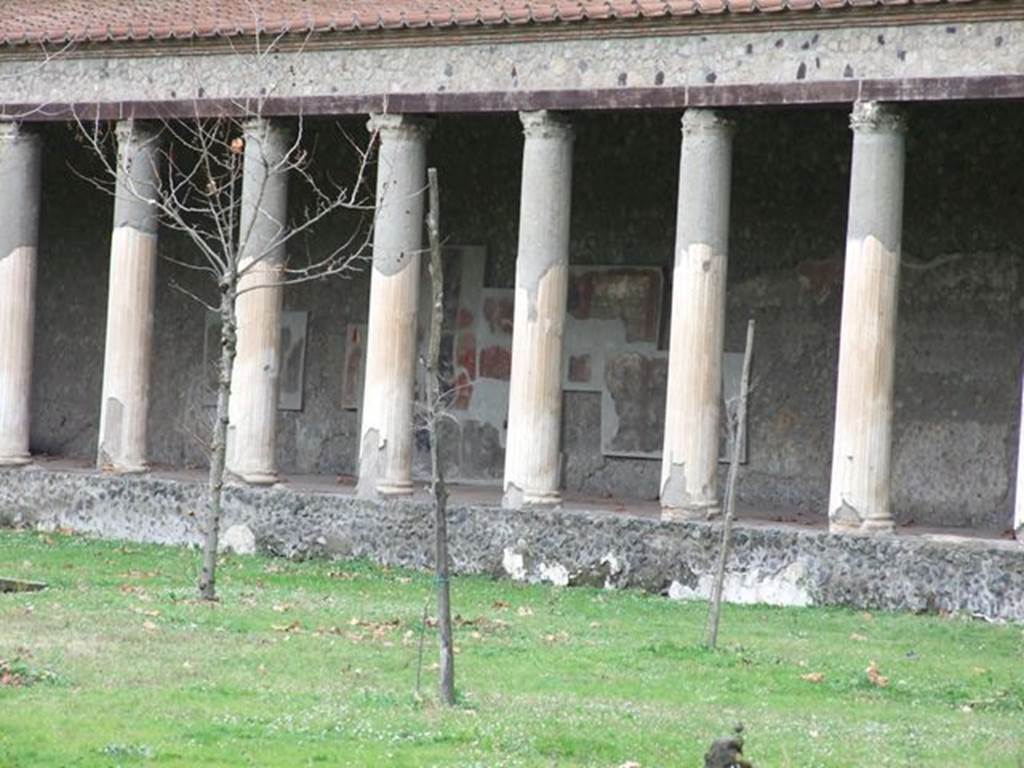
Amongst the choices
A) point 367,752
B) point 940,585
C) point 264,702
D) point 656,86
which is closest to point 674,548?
point 940,585

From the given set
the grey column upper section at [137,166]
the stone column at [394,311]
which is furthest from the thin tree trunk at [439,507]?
the grey column upper section at [137,166]

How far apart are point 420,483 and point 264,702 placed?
1338 centimetres

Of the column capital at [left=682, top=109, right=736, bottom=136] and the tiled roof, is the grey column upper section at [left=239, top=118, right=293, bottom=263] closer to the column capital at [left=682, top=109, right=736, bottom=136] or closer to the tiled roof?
the tiled roof

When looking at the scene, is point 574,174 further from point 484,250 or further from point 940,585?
point 940,585

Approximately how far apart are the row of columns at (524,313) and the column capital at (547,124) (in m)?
0.02

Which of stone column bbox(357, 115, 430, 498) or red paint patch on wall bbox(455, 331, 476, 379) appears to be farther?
red paint patch on wall bbox(455, 331, 476, 379)

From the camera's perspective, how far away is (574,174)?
25.2 meters

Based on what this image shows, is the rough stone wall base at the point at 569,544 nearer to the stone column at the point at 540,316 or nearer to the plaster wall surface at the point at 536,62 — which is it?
the stone column at the point at 540,316

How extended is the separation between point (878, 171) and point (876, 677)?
244 inches

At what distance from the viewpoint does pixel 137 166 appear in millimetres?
23562

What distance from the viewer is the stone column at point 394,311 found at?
21.9 meters

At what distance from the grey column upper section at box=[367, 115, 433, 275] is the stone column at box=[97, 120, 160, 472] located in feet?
9.67

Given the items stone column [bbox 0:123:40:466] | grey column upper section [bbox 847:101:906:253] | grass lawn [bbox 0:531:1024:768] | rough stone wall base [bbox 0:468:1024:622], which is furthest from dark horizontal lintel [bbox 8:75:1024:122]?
grass lawn [bbox 0:531:1024:768]

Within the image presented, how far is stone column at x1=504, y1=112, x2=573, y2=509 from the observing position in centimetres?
2103
